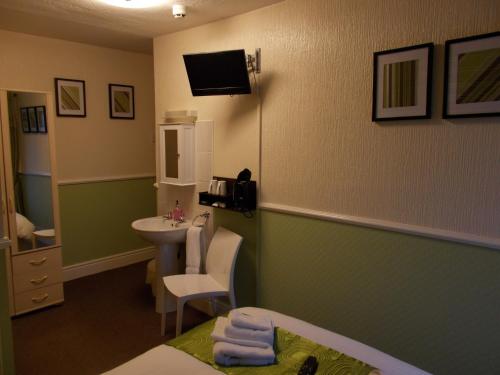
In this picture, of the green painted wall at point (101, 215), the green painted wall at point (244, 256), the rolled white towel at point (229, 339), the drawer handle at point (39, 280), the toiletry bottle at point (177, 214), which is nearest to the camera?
the rolled white towel at point (229, 339)

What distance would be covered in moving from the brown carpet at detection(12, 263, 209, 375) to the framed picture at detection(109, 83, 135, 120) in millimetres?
1892

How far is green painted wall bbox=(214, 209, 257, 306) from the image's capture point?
2977 millimetres

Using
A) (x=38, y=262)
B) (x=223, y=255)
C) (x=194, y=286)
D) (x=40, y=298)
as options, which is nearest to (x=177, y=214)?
(x=223, y=255)

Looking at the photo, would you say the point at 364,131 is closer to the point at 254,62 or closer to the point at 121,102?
the point at 254,62

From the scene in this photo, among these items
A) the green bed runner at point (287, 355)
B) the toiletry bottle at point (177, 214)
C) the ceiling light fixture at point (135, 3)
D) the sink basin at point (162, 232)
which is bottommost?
the green bed runner at point (287, 355)

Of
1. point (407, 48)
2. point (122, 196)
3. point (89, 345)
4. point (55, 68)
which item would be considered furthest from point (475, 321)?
point (55, 68)

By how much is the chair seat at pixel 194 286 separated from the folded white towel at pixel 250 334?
3.09ft

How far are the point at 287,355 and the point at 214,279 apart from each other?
1.32 metres

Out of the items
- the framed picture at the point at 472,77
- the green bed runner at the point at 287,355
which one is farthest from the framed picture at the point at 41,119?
the framed picture at the point at 472,77

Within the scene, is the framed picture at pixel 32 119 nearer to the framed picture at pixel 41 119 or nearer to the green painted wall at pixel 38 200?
the framed picture at pixel 41 119

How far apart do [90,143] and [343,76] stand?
9.70 feet

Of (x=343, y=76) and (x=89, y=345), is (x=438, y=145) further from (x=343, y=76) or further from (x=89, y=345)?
(x=89, y=345)

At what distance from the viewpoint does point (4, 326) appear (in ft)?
7.34

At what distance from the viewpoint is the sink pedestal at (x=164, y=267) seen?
329cm
